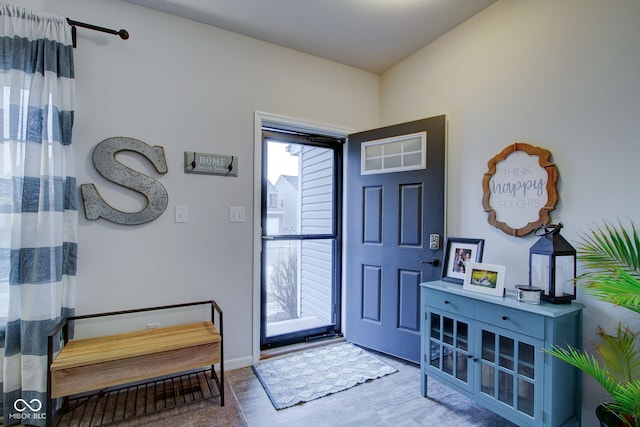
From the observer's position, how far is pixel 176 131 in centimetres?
224

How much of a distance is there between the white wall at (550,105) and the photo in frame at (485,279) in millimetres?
347

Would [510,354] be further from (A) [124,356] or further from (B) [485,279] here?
(A) [124,356]

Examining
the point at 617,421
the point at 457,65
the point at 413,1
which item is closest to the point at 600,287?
the point at 617,421

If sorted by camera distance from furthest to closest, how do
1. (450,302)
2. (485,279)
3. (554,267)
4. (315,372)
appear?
(315,372) → (450,302) → (485,279) → (554,267)

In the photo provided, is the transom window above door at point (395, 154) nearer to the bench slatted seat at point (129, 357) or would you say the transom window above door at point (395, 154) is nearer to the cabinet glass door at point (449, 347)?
the cabinet glass door at point (449, 347)

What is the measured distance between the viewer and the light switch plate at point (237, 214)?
2434mm

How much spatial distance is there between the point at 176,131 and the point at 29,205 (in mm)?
966

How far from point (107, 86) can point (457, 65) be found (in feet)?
8.47

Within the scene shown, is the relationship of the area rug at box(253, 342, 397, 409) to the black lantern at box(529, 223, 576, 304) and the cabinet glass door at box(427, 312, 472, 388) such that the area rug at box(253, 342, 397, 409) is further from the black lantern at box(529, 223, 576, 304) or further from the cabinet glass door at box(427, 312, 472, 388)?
the black lantern at box(529, 223, 576, 304)

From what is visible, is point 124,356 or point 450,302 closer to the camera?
point 124,356

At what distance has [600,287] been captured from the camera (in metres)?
1.32

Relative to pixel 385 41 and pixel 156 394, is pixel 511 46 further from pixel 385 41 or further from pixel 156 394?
pixel 156 394

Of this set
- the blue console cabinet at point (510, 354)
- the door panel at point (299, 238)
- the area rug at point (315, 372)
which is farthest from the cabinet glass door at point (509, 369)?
the door panel at point (299, 238)

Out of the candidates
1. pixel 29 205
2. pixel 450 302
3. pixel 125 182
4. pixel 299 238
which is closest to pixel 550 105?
pixel 450 302
